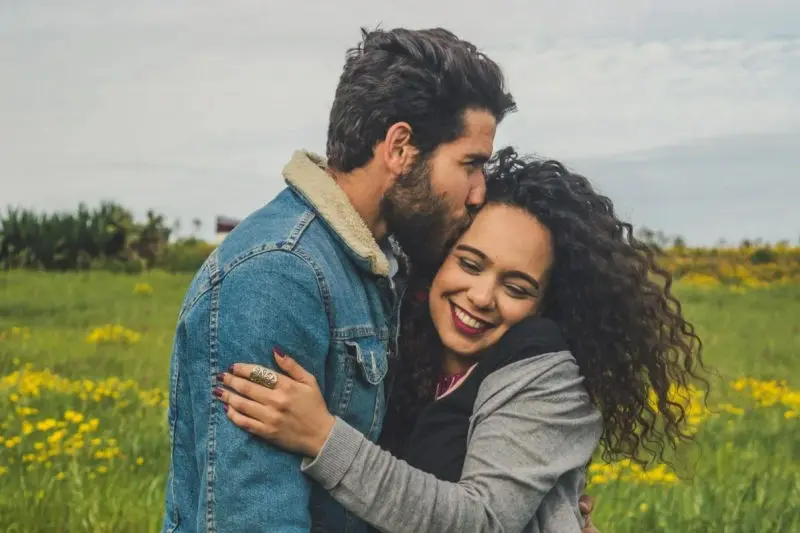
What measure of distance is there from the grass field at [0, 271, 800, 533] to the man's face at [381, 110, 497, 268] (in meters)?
2.71

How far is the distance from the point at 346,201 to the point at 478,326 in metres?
0.57

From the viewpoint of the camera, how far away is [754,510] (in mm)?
5570

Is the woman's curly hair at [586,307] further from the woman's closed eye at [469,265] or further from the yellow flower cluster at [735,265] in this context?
the yellow flower cluster at [735,265]

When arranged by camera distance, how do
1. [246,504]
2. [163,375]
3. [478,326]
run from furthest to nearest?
[163,375] < [478,326] < [246,504]

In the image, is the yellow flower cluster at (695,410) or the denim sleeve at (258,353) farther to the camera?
the yellow flower cluster at (695,410)

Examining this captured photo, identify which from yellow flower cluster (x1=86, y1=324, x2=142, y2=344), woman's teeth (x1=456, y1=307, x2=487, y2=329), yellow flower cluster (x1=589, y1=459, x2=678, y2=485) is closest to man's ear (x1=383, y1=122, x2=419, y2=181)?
woman's teeth (x1=456, y1=307, x2=487, y2=329)

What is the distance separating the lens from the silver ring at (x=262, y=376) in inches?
109

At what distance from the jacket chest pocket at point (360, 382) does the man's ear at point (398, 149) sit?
51 centimetres

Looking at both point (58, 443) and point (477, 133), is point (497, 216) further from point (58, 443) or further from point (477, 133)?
point (58, 443)

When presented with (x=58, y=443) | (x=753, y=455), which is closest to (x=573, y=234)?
(x=753, y=455)

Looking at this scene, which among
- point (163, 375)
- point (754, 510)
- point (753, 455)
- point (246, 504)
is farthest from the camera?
point (163, 375)

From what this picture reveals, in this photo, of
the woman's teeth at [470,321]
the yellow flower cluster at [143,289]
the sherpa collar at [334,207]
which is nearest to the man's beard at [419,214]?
the sherpa collar at [334,207]

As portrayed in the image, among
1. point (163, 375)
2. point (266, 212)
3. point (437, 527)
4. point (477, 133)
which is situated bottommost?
point (163, 375)

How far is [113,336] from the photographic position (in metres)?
12.8
